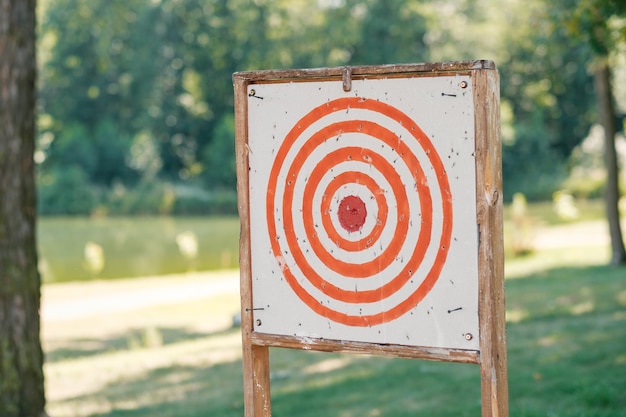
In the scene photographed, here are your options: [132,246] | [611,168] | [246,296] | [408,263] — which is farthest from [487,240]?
[132,246]

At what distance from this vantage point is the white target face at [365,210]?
3.31 meters

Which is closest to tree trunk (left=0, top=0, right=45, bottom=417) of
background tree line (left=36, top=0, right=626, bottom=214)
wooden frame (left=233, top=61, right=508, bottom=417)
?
wooden frame (left=233, top=61, right=508, bottom=417)

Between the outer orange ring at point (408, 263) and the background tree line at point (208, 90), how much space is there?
979 inches

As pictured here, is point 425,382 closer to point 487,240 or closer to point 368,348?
point 368,348

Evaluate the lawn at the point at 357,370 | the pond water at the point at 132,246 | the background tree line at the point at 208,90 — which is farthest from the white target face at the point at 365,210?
the background tree line at the point at 208,90

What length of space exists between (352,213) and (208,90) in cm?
3510

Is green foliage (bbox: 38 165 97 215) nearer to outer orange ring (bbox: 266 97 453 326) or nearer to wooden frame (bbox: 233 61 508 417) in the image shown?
outer orange ring (bbox: 266 97 453 326)

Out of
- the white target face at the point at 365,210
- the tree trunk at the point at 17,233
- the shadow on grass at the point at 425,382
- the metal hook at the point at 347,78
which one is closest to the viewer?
the white target face at the point at 365,210

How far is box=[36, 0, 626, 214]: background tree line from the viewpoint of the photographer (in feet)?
106

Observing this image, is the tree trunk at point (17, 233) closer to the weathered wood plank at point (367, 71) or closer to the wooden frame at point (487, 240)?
the weathered wood plank at point (367, 71)

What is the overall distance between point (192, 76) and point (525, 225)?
22588 mm

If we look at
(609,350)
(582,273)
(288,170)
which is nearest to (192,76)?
(582,273)

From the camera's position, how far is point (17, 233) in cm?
563

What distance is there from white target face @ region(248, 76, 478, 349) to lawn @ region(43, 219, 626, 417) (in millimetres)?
1919
